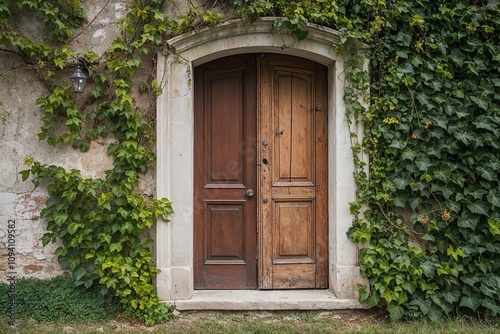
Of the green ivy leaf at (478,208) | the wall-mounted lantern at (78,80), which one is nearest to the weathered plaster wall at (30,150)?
the wall-mounted lantern at (78,80)

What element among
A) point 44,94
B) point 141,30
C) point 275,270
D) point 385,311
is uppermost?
point 141,30

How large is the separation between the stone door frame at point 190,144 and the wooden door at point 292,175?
0.90 ft

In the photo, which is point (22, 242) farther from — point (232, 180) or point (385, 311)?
point (385, 311)

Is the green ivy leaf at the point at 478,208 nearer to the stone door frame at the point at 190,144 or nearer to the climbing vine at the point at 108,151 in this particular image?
the stone door frame at the point at 190,144

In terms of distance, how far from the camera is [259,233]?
4.77 metres

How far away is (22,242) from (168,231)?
1.45 m

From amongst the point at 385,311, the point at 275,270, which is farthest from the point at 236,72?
the point at 385,311

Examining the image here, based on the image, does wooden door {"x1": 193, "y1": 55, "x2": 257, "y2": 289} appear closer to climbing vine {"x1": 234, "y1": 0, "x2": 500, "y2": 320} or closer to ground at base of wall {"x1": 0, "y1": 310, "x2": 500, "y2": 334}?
ground at base of wall {"x1": 0, "y1": 310, "x2": 500, "y2": 334}

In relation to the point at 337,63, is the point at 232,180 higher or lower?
lower

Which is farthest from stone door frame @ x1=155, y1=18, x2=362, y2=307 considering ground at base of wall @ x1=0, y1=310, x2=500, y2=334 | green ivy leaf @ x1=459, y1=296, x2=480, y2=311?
green ivy leaf @ x1=459, y1=296, x2=480, y2=311

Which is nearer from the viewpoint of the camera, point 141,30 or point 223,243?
point 141,30

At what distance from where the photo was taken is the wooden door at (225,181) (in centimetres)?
479

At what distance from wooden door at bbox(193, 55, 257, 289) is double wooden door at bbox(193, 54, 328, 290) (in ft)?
0.03

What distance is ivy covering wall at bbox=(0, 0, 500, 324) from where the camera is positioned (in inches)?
171
